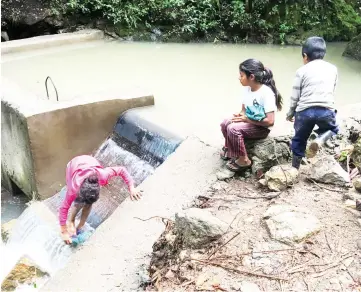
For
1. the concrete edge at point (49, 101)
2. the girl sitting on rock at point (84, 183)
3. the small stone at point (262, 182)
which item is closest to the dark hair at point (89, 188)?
the girl sitting on rock at point (84, 183)

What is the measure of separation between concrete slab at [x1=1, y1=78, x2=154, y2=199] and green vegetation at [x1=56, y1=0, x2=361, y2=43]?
15.0ft

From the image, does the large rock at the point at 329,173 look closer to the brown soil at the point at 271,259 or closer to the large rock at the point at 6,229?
the brown soil at the point at 271,259

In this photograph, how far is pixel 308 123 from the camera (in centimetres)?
415

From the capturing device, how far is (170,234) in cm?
364

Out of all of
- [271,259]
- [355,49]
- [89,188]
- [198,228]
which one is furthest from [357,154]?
[355,49]

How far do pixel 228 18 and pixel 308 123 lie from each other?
6909mm

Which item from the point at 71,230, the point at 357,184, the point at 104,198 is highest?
the point at 357,184

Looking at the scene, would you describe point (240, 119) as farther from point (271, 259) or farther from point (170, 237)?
point (271, 259)

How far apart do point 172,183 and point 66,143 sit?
186cm

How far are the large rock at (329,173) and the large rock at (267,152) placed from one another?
339 mm

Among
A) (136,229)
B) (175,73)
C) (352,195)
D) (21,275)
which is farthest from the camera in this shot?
(175,73)

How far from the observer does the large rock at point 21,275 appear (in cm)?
472

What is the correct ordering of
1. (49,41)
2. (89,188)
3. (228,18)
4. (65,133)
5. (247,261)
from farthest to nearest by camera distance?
(228,18) < (49,41) < (65,133) < (89,188) < (247,261)

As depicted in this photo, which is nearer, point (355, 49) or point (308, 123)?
point (308, 123)
